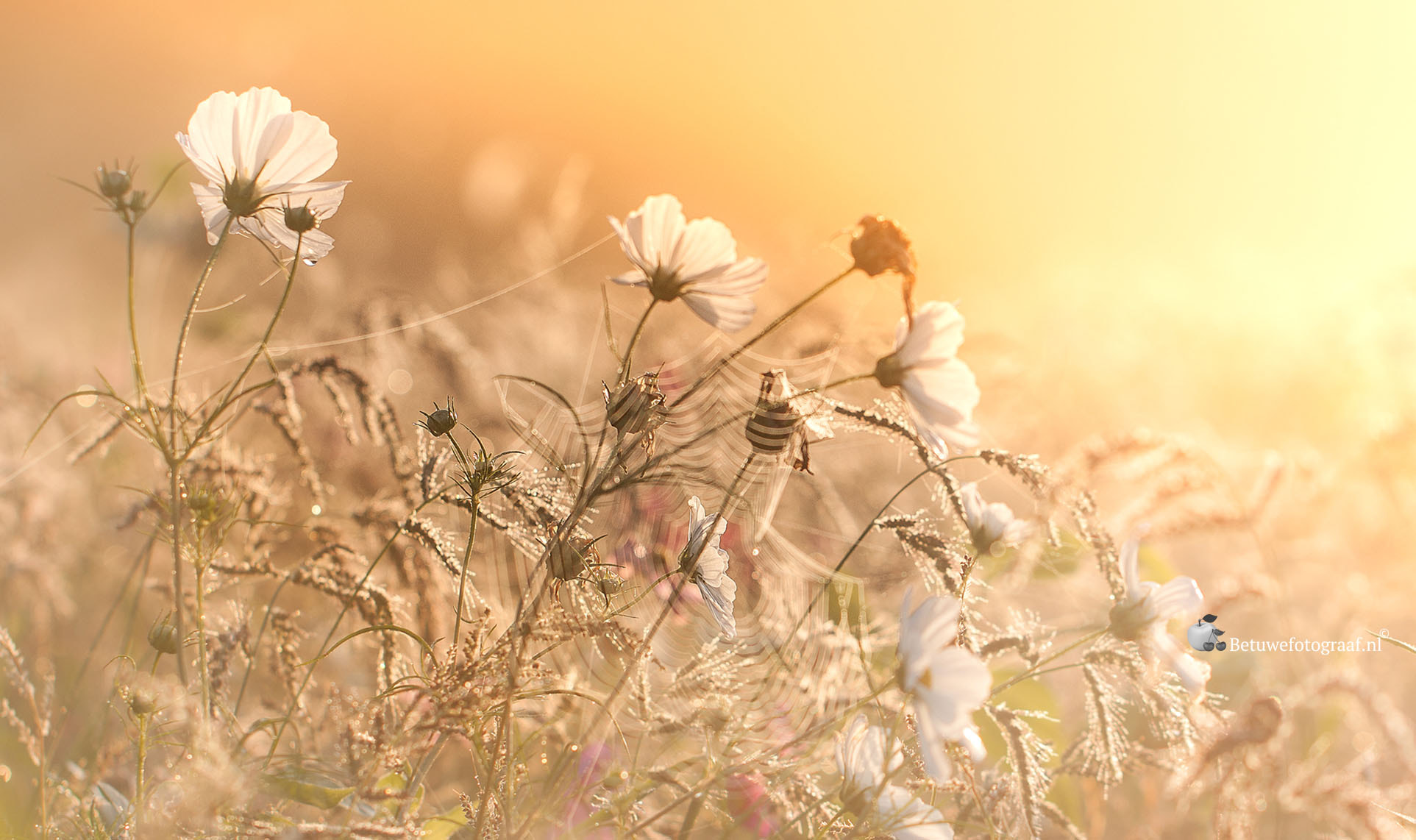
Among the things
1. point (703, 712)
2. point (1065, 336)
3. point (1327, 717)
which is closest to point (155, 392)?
point (703, 712)

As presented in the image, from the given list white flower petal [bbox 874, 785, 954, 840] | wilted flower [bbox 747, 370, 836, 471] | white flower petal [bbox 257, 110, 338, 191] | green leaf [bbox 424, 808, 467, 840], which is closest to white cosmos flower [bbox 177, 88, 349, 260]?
white flower petal [bbox 257, 110, 338, 191]

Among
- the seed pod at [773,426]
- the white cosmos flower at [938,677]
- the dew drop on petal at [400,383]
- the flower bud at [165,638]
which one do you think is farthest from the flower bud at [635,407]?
the dew drop on petal at [400,383]

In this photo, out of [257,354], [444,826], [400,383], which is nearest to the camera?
[257,354]

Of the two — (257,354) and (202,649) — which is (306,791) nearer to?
(202,649)

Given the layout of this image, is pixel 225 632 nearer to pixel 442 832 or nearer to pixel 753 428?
pixel 442 832

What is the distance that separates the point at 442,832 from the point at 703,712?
21 centimetres

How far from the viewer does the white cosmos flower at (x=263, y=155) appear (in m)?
0.52

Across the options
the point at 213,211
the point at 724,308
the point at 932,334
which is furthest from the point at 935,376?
the point at 213,211

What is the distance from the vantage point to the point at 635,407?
47 cm

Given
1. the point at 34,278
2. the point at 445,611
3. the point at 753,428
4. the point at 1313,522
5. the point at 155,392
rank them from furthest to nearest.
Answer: the point at 34,278
the point at 1313,522
the point at 155,392
the point at 445,611
the point at 753,428

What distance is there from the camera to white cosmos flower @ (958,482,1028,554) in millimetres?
603

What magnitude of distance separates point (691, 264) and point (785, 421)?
12cm

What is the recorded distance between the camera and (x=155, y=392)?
33.9 inches

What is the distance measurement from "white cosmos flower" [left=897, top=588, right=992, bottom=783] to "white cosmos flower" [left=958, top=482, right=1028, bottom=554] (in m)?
0.15
